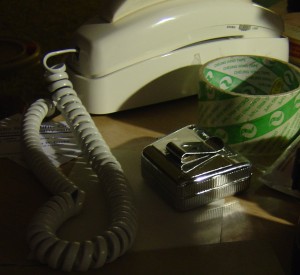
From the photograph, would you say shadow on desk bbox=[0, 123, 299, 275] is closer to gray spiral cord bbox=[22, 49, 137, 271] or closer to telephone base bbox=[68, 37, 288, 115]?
gray spiral cord bbox=[22, 49, 137, 271]

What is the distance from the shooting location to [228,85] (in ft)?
2.21

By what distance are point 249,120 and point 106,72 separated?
21 centimetres

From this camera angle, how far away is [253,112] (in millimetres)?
560

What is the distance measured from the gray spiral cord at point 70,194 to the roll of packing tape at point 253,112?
0.43ft

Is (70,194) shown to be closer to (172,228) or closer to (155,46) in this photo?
(172,228)

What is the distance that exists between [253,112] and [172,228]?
0.16m

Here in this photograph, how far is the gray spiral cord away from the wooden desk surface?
15 mm

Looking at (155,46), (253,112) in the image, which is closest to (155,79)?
(155,46)

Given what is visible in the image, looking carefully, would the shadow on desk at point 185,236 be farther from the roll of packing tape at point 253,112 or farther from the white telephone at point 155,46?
the white telephone at point 155,46

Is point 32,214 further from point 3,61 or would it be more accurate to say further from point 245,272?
point 3,61

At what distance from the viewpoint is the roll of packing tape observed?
1.83 feet

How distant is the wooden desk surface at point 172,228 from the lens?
0.45 meters

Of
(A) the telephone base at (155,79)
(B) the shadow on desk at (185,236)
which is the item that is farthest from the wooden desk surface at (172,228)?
(A) the telephone base at (155,79)

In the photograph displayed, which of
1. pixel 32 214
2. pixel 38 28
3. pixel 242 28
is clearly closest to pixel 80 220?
pixel 32 214
